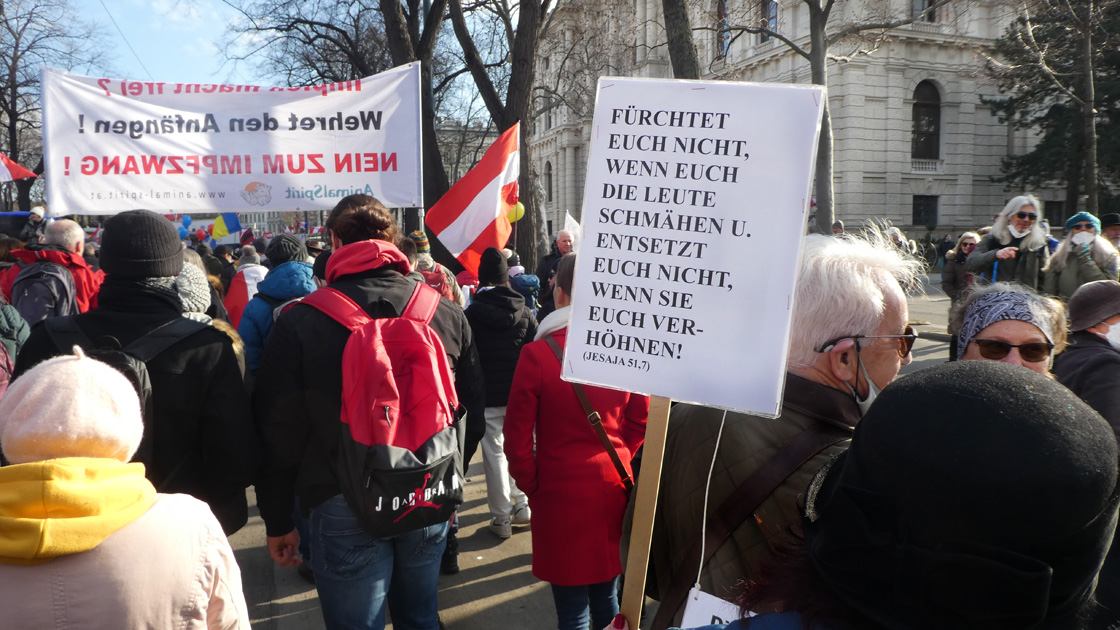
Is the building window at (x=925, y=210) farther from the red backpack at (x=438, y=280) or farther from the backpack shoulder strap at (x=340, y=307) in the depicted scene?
the backpack shoulder strap at (x=340, y=307)

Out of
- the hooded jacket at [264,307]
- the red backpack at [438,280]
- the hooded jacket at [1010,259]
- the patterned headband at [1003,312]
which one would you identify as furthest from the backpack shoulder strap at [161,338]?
the hooded jacket at [1010,259]

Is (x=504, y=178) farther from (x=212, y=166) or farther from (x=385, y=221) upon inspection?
(x=385, y=221)

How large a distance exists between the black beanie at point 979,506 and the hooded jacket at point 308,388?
5.85 feet

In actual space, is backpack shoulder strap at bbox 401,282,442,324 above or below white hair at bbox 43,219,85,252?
below

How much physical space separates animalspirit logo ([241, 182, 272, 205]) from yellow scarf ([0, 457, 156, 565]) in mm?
3602

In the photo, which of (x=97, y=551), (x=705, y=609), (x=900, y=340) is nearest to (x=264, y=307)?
(x=97, y=551)

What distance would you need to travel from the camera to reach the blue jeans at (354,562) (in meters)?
2.22

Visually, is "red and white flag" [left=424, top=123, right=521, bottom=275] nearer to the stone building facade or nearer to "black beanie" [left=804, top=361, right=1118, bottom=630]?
"black beanie" [left=804, top=361, right=1118, bottom=630]

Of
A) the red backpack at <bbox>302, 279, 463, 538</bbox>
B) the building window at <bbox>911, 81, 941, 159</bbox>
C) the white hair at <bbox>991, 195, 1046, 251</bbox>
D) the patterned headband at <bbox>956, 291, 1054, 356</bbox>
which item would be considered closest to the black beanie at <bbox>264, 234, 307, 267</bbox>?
the red backpack at <bbox>302, 279, 463, 538</bbox>

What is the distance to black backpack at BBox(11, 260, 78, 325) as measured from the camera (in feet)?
14.2

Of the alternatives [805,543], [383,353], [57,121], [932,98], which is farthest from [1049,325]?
[932,98]

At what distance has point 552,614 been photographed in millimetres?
3605

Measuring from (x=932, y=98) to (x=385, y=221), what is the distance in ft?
98.2

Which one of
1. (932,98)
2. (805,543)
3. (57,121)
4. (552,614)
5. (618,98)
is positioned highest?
(932,98)
